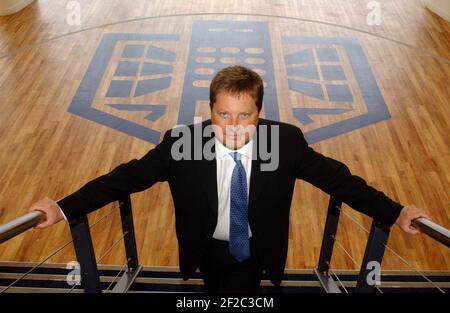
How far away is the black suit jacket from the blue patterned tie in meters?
0.04

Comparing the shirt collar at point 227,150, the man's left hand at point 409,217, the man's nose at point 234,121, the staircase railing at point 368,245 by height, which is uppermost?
the man's nose at point 234,121

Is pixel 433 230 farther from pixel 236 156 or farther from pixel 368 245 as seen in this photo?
pixel 236 156

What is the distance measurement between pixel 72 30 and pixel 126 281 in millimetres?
5444

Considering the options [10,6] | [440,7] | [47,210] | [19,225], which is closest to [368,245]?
[47,210]

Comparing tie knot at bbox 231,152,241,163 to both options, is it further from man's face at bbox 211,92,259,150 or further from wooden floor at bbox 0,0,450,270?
wooden floor at bbox 0,0,450,270

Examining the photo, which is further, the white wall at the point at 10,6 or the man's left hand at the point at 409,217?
the white wall at the point at 10,6

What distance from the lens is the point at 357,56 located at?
7.25 meters

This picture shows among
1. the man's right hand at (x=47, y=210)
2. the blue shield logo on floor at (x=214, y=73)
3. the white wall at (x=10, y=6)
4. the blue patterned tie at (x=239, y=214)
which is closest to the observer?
the man's right hand at (x=47, y=210)

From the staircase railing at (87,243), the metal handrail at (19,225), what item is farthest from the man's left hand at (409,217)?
the metal handrail at (19,225)

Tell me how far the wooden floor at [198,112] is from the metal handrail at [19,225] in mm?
1571

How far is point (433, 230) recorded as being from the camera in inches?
83.8

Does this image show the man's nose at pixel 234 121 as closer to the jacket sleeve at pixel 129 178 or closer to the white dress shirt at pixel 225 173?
the white dress shirt at pixel 225 173

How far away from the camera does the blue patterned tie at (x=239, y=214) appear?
2516 millimetres

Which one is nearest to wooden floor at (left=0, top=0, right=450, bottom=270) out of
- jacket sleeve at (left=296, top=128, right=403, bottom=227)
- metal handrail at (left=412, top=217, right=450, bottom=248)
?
jacket sleeve at (left=296, top=128, right=403, bottom=227)
